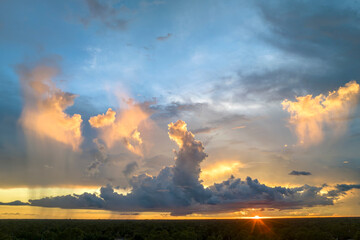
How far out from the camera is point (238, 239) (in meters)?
85.4

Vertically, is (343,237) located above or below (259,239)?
below

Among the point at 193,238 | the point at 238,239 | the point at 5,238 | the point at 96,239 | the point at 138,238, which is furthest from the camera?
the point at 138,238

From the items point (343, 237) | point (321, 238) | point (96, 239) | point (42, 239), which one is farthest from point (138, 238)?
point (343, 237)

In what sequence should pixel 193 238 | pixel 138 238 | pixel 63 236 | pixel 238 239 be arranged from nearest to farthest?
pixel 193 238 < pixel 63 236 < pixel 238 239 < pixel 138 238

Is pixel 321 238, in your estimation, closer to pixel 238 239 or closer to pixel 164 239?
pixel 238 239

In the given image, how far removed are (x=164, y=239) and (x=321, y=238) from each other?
40916 mm

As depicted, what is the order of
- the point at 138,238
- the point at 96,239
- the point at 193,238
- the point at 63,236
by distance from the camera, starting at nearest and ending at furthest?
the point at 193,238
the point at 63,236
the point at 96,239
the point at 138,238

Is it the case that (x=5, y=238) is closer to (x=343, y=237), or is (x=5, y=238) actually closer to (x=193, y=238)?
(x=193, y=238)

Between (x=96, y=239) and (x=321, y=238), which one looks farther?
(x=96, y=239)

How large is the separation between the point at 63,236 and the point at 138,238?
3766 cm

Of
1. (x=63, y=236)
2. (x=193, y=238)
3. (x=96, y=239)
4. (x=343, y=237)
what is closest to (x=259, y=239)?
(x=193, y=238)

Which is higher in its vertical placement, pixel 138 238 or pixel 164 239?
→ pixel 164 239

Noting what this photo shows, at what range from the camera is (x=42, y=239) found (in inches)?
3334

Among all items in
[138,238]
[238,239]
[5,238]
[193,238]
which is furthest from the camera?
[138,238]
